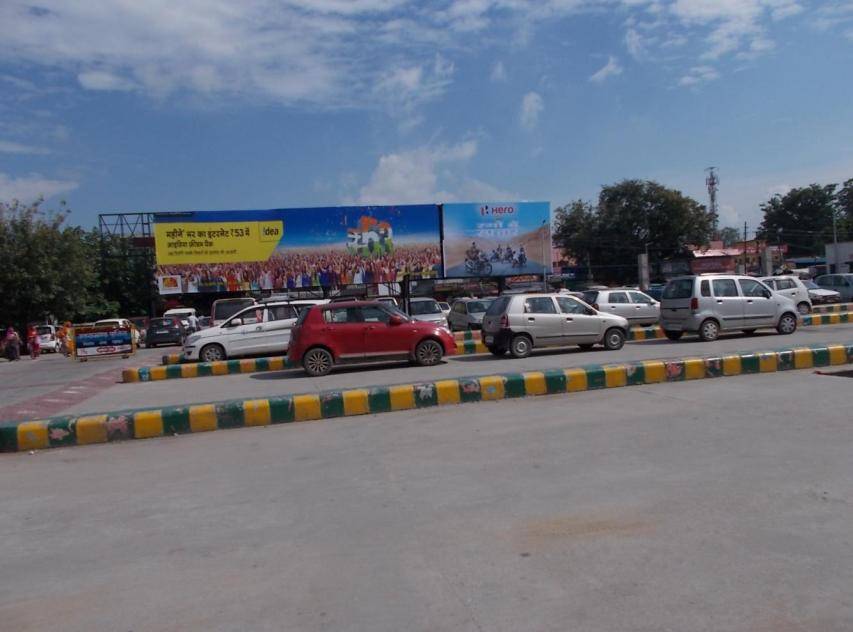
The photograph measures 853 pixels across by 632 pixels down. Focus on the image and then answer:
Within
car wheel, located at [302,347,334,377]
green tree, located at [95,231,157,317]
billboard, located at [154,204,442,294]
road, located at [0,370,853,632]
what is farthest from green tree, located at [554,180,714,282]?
road, located at [0,370,853,632]

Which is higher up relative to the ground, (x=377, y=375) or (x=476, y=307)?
(x=476, y=307)

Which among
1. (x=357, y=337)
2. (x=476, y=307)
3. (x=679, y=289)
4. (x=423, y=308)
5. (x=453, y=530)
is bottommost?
(x=453, y=530)

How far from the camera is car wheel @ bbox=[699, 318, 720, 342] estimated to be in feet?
58.3

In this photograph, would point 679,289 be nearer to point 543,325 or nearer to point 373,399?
point 543,325

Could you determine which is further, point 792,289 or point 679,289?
point 792,289

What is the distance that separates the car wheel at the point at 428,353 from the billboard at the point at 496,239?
29377mm

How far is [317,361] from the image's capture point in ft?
48.9

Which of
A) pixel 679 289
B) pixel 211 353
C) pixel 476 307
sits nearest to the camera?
pixel 679 289

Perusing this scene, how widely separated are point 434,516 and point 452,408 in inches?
185

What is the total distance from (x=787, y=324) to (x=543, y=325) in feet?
24.6

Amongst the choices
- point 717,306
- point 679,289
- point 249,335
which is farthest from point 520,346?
point 249,335

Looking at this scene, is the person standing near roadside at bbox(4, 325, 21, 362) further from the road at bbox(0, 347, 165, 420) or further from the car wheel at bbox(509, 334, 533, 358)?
the car wheel at bbox(509, 334, 533, 358)

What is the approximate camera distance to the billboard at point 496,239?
44531 mm

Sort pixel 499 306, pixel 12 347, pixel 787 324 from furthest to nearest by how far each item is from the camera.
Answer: pixel 12 347, pixel 787 324, pixel 499 306
